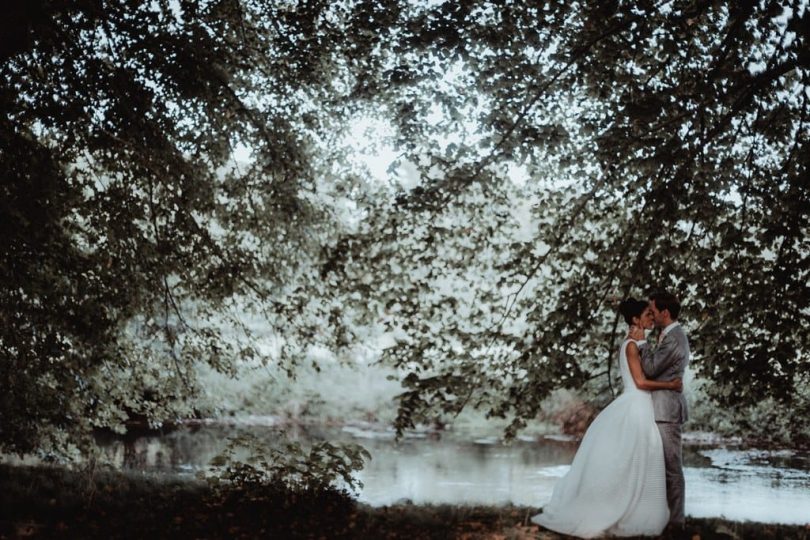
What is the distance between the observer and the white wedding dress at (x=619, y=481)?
245 inches

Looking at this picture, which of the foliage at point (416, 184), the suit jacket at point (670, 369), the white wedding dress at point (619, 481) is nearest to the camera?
the white wedding dress at point (619, 481)

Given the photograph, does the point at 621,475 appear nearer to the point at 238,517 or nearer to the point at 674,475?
the point at 674,475

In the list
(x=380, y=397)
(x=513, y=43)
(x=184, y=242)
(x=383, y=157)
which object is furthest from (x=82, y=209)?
(x=380, y=397)

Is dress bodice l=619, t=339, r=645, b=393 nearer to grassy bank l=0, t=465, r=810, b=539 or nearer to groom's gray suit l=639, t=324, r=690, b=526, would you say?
groom's gray suit l=639, t=324, r=690, b=526

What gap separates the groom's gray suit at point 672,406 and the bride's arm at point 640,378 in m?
0.06

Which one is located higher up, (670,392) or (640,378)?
(640,378)

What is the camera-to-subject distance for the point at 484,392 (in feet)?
24.9

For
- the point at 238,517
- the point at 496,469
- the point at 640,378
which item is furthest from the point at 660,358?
the point at 496,469

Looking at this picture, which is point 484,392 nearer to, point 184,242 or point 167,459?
point 184,242

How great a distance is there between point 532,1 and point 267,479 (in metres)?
6.26

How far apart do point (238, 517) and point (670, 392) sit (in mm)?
4417

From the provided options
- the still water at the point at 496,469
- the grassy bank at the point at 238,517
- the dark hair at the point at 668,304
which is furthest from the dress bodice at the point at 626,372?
the still water at the point at 496,469

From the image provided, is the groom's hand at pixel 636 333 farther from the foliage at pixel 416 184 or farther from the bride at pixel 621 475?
the foliage at pixel 416 184

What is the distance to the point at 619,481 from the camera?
634 cm
